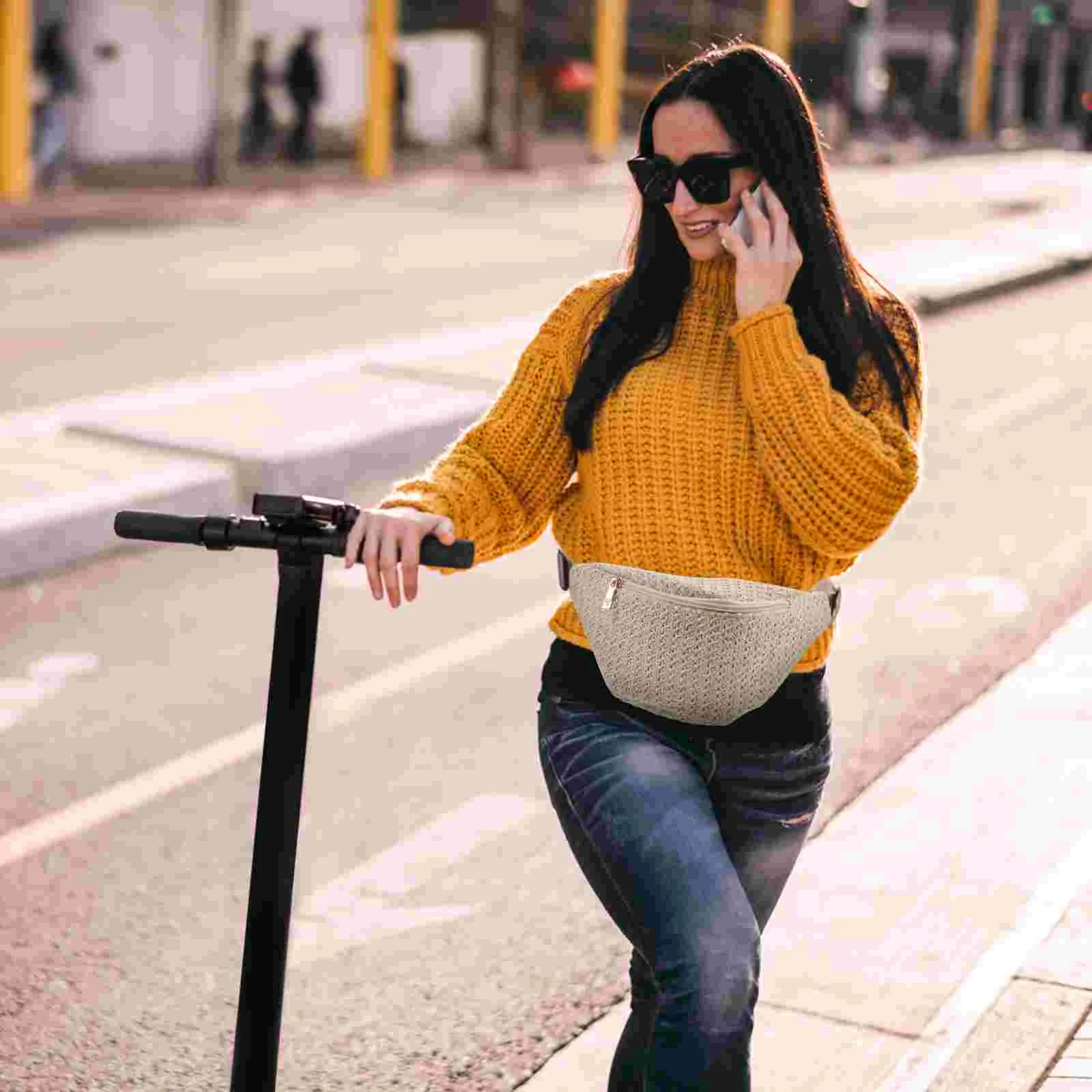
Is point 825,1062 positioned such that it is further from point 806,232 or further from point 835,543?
point 806,232

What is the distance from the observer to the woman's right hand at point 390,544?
263cm

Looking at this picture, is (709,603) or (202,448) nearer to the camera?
(709,603)

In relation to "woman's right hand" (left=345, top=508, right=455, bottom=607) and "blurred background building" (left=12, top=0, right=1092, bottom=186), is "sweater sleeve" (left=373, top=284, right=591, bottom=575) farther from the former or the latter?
"blurred background building" (left=12, top=0, right=1092, bottom=186)

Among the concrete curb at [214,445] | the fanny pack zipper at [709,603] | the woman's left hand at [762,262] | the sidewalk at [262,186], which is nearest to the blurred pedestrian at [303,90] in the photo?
the sidewalk at [262,186]

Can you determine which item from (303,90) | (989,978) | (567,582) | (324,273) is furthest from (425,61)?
(567,582)

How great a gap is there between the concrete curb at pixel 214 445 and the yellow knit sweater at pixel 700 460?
510cm

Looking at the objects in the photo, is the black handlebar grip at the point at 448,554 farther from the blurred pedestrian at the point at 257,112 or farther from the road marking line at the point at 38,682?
the blurred pedestrian at the point at 257,112

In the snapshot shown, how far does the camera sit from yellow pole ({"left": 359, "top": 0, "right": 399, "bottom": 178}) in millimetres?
32781

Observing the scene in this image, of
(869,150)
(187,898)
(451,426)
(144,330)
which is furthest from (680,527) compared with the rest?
(869,150)

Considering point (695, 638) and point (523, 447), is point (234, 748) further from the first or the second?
point (695, 638)

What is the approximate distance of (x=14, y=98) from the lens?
1006 inches

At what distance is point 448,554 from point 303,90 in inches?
1173

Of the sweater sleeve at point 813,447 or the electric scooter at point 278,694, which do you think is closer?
the electric scooter at point 278,694

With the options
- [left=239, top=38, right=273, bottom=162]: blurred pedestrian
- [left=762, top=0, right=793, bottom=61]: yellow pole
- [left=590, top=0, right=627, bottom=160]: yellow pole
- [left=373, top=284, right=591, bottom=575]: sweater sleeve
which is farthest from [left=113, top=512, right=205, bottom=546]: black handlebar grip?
[left=762, top=0, right=793, bottom=61]: yellow pole
